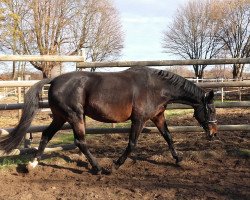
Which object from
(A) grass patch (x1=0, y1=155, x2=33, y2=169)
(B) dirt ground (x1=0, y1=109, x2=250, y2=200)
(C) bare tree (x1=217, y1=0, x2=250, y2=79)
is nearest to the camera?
(B) dirt ground (x1=0, y1=109, x2=250, y2=200)

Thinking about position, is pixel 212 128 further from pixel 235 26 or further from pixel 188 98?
pixel 235 26

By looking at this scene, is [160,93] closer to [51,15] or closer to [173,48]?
[51,15]

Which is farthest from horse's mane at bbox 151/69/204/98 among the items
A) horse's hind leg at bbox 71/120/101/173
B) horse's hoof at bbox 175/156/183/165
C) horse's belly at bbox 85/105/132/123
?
horse's hind leg at bbox 71/120/101/173

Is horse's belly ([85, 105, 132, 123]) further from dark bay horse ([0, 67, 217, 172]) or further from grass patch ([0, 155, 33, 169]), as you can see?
grass patch ([0, 155, 33, 169])

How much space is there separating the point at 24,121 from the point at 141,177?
6.52ft

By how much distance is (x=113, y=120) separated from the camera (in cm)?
514

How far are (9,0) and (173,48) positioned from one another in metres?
24.3

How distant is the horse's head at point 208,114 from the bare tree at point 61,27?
18603mm

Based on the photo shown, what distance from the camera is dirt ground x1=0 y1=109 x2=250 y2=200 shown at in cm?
402

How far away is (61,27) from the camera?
2958cm

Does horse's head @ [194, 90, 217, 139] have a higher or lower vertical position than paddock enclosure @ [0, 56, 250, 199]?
higher

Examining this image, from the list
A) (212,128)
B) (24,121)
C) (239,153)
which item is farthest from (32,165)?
(239,153)

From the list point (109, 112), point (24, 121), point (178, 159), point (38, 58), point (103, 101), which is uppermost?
point (38, 58)

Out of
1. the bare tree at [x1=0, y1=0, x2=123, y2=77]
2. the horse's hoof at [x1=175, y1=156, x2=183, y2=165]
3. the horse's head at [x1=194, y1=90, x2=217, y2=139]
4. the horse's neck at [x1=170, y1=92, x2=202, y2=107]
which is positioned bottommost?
the horse's hoof at [x1=175, y1=156, x2=183, y2=165]
